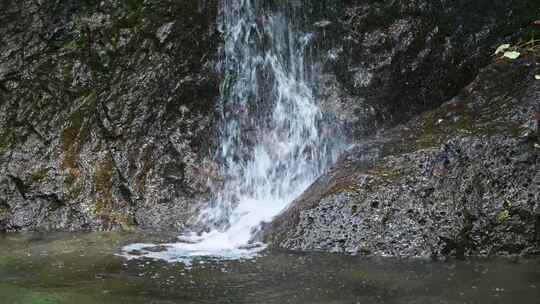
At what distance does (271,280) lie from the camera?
515 cm

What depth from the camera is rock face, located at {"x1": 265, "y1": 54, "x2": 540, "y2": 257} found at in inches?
225

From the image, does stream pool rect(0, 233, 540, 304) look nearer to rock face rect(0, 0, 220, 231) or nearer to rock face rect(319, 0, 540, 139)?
rock face rect(0, 0, 220, 231)

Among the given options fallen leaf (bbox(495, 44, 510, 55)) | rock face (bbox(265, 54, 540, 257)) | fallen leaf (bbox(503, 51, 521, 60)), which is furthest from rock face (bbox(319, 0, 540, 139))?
rock face (bbox(265, 54, 540, 257))

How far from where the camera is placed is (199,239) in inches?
288

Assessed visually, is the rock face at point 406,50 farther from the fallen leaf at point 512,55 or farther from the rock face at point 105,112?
the rock face at point 105,112

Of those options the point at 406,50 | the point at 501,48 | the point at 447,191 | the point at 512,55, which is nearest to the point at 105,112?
the point at 406,50

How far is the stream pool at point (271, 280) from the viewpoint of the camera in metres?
A: 4.61

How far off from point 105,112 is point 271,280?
15.2 feet

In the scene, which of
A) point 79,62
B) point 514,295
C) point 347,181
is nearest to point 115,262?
point 347,181

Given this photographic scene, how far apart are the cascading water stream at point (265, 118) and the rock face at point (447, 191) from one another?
5.03 feet

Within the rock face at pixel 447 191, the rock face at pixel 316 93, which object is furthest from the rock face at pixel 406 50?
the rock face at pixel 447 191

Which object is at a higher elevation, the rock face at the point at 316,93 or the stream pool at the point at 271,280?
the rock face at the point at 316,93

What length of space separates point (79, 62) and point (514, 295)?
6.98 meters

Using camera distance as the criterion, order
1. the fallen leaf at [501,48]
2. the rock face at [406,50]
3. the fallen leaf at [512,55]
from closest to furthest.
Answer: the fallen leaf at [512,55] → the fallen leaf at [501,48] → the rock face at [406,50]
